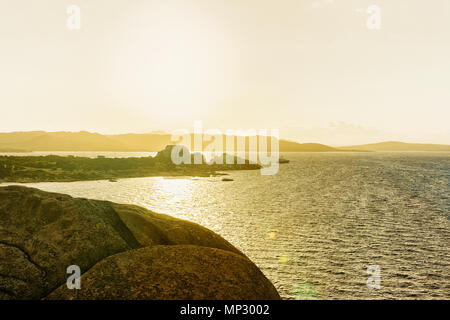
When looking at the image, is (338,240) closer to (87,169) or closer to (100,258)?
(100,258)

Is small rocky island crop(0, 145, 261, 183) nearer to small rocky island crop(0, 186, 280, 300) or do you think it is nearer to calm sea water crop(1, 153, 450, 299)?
calm sea water crop(1, 153, 450, 299)

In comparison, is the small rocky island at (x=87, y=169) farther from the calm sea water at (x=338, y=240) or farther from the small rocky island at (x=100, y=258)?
the small rocky island at (x=100, y=258)

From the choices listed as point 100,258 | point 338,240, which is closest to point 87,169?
point 338,240

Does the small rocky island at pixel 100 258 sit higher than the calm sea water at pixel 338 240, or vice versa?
the small rocky island at pixel 100 258

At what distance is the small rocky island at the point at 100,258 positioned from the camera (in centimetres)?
673

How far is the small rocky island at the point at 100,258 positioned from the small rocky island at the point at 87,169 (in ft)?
256

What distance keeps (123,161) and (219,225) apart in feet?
292

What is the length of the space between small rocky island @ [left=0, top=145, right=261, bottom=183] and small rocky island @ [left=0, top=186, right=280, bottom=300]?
3073 inches

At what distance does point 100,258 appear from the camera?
7.90 m

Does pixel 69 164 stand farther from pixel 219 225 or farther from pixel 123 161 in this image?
pixel 219 225

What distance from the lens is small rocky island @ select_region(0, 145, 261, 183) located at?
77.3m

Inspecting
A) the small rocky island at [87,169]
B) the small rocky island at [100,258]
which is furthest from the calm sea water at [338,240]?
the small rocky island at [87,169]
